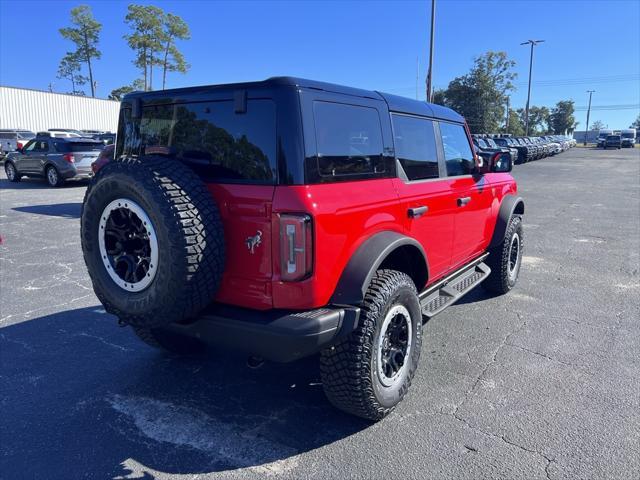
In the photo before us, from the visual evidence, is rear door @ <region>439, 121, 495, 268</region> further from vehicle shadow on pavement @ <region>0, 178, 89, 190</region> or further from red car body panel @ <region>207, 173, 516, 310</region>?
vehicle shadow on pavement @ <region>0, 178, 89, 190</region>

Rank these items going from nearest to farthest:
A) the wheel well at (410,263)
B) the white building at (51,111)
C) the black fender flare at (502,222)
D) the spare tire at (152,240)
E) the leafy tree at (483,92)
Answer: the spare tire at (152,240)
the wheel well at (410,263)
the black fender flare at (502,222)
the white building at (51,111)
the leafy tree at (483,92)

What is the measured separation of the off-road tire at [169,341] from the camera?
3.65 m

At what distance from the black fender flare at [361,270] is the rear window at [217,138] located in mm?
672

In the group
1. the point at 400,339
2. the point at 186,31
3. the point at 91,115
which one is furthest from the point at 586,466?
the point at 186,31

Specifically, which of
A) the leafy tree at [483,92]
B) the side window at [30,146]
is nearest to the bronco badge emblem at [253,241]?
the side window at [30,146]

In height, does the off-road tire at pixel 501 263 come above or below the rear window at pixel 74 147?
below

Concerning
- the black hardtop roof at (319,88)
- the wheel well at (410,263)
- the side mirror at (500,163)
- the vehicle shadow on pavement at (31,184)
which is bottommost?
the vehicle shadow on pavement at (31,184)

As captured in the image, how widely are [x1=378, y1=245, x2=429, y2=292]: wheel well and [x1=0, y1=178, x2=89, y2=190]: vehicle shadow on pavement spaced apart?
1491cm

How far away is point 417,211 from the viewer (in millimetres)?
3355

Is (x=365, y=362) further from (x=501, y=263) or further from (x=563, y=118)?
(x=563, y=118)

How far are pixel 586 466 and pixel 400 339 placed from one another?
1227 millimetres

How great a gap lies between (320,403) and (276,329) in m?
1.02

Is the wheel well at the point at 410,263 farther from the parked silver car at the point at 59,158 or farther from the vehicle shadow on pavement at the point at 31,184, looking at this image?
the vehicle shadow on pavement at the point at 31,184

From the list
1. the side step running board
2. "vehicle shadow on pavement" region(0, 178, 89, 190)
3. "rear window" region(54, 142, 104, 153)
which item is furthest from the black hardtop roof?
"vehicle shadow on pavement" region(0, 178, 89, 190)
